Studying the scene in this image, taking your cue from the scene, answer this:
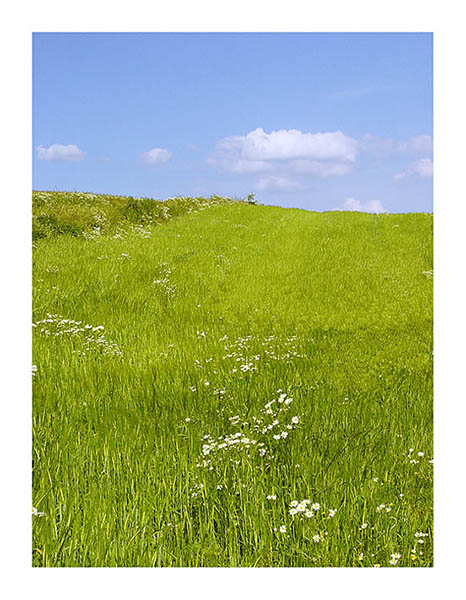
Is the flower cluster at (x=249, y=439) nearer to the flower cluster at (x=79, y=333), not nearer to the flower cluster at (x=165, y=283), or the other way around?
the flower cluster at (x=79, y=333)

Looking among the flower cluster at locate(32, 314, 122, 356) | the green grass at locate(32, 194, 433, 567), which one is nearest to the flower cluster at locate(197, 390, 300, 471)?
the green grass at locate(32, 194, 433, 567)

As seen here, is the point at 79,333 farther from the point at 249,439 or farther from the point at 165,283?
the point at 249,439

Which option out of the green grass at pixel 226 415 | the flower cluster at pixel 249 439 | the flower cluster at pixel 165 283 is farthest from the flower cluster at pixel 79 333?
the flower cluster at pixel 249 439

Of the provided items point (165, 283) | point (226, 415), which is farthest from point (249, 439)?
point (165, 283)

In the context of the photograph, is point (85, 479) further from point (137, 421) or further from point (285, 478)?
point (285, 478)

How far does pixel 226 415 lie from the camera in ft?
13.2

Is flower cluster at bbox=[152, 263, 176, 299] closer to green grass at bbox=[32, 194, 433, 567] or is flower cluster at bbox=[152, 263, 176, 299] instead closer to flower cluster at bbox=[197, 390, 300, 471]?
green grass at bbox=[32, 194, 433, 567]

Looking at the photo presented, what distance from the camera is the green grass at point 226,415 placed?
8.79 ft

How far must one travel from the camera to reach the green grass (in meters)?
2.68
